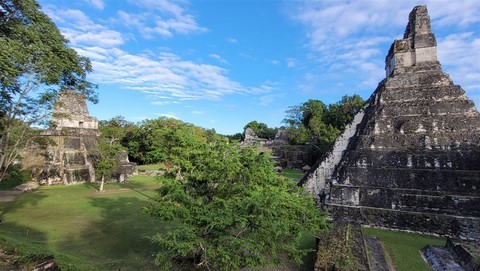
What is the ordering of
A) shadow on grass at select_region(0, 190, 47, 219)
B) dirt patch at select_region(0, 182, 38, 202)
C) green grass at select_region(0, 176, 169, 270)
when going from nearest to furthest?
green grass at select_region(0, 176, 169, 270), shadow on grass at select_region(0, 190, 47, 219), dirt patch at select_region(0, 182, 38, 202)

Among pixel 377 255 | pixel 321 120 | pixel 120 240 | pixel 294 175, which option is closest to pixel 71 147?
pixel 120 240

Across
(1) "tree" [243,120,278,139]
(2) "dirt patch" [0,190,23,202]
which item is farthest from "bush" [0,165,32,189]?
(1) "tree" [243,120,278,139]

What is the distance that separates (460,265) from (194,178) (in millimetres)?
6332

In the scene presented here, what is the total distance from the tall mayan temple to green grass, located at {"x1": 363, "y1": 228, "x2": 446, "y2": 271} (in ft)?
1.31

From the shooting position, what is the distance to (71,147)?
20.3 metres

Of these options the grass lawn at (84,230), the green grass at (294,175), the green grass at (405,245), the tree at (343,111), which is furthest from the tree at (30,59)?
the tree at (343,111)

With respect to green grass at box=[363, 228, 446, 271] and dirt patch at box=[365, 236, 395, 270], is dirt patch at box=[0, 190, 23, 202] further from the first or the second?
green grass at box=[363, 228, 446, 271]

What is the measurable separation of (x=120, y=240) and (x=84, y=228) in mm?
2044

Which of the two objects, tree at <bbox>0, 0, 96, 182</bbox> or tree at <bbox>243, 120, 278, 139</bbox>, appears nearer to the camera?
tree at <bbox>0, 0, 96, 182</bbox>

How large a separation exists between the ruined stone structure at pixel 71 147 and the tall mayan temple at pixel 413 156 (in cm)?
1653

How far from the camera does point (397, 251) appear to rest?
23.4 ft

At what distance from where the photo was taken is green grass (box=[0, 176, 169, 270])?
6.26 m

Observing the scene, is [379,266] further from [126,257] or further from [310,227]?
[126,257]

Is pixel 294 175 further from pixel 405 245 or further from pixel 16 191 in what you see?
pixel 16 191
